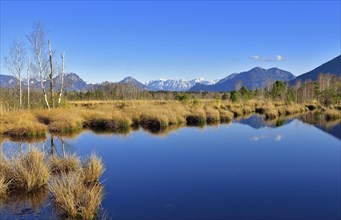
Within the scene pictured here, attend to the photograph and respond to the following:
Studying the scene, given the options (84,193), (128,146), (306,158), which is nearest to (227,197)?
(84,193)

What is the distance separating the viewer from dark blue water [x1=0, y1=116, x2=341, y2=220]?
277 inches

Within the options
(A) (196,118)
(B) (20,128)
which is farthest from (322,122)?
(B) (20,128)

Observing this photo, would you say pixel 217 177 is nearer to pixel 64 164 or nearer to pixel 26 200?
pixel 64 164

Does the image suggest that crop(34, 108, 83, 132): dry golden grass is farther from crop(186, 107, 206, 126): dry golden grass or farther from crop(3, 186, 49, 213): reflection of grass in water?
crop(3, 186, 49, 213): reflection of grass in water

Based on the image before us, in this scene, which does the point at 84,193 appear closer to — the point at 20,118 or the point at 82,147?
the point at 82,147

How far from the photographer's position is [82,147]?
14.3 metres

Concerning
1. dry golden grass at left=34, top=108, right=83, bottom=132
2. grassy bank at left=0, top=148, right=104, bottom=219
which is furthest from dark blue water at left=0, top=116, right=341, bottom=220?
dry golden grass at left=34, top=108, right=83, bottom=132

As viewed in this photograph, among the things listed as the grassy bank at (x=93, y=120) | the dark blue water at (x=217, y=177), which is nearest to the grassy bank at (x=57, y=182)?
the dark blue water at (x=217, y=177)

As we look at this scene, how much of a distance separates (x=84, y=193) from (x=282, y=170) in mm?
6926

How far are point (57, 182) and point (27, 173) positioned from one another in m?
0.82

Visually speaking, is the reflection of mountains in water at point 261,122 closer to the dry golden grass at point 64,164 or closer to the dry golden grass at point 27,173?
the dry golden grass at point 64,164

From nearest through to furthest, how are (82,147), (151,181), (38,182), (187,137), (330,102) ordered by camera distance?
→ 1. (38,182)
2. (151,181)
3. (82,147)
4. (187,137)
5. (330,102)

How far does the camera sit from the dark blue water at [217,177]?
7.04 m

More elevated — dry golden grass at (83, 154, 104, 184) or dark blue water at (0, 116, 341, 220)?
dry golden grass at (83, 154, 104, 184)
